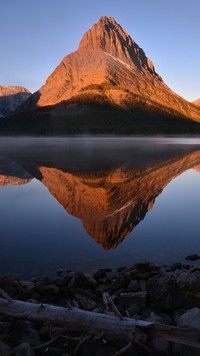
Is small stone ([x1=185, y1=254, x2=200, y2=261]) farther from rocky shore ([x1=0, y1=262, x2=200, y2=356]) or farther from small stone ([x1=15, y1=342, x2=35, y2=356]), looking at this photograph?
small stone ([x1=15, y1=342, x2=35, y2=356])

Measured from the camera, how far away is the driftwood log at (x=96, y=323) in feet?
24.5

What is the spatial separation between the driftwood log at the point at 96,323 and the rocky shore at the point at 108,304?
27 centimetres

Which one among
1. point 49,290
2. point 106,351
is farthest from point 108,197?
point 106,351

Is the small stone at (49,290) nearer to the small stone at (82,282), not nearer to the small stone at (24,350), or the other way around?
the small stone at (82,282)

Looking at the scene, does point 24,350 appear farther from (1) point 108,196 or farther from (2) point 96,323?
(1) point 108,196

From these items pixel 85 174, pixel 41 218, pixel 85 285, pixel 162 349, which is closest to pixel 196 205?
pixel 41 218

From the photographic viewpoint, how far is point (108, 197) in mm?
30312

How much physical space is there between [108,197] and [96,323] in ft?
73.7

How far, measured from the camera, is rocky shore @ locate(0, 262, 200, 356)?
7844mm

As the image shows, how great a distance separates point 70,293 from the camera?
1184cm

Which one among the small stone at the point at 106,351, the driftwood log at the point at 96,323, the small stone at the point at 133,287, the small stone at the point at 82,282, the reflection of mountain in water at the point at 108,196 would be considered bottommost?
the small stone at the point at 106,351

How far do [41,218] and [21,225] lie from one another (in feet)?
6.86

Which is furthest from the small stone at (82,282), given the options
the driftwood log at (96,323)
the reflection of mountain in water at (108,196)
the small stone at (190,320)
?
the reflection of mountain in water at (108,196)

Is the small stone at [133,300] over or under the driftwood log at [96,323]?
under
